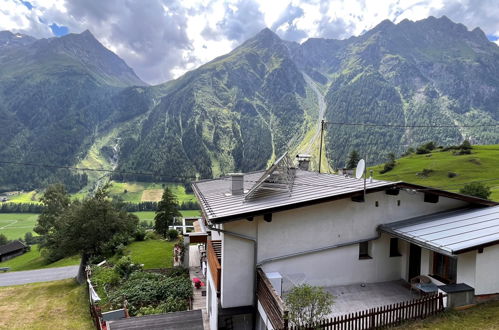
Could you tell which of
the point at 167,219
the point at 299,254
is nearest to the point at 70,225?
the point at 167,219

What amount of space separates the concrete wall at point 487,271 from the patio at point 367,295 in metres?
2.41

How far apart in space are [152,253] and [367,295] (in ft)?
89.6

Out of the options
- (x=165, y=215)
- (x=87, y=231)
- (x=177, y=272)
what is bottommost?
(x=165, y=215)

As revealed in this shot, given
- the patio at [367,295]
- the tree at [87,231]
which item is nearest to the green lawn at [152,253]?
the tree at [87,231]

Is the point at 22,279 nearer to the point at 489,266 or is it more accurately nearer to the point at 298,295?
the point at 298,295

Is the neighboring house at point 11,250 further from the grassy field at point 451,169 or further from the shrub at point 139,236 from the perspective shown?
the grassy field at point 451,169

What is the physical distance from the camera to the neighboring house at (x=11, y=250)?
75894mm

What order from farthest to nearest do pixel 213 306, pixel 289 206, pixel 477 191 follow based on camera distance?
pixel 477 191, pixel 213 306, pixel 289 206

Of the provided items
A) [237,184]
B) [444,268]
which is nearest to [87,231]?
[237,184]

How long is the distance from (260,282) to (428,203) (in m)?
9.11

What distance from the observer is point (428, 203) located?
14.4m

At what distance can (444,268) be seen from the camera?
12.1 m

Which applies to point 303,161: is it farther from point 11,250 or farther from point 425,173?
point 11,250

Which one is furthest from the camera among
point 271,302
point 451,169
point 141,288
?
point 451,169
